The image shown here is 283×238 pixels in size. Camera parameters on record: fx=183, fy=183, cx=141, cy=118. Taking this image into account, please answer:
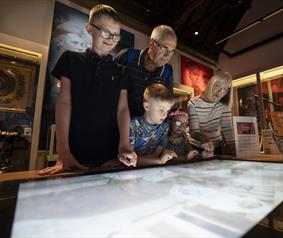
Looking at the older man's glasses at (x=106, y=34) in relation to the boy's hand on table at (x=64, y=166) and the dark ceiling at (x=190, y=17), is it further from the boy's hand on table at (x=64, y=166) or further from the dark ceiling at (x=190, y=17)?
the dark ceiling at (x=190, y=17)

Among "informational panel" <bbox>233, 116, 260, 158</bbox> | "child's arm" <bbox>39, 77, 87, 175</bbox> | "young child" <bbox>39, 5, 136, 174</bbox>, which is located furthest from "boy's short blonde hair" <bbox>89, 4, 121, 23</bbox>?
"informational panel" <bbox>233, 116, 260, 158</bbox>

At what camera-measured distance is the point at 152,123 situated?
0.96m

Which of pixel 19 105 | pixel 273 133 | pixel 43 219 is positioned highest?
pixel 19 105

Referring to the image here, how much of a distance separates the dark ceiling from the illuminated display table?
2.47m

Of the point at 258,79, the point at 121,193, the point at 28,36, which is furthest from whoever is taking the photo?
the point at 258,79

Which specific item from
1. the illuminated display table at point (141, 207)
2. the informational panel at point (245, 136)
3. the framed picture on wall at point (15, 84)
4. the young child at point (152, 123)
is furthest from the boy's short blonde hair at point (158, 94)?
the framed picture on wall at point (15, 84)

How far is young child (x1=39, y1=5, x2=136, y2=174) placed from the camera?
78 centimetres

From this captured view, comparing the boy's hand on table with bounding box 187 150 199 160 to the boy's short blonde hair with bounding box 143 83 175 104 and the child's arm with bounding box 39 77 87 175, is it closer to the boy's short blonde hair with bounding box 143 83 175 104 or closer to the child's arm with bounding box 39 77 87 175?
the boy's short blonde hair with bounding box 143 83 175 104

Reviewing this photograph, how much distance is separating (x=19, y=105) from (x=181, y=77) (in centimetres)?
245

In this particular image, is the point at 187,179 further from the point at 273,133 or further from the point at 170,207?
the point at 273,133

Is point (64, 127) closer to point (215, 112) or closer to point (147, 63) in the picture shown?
point (147, 63)

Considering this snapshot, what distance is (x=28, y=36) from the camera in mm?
1873

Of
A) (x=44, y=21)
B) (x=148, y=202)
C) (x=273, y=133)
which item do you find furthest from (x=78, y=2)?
(x=148, y=202)

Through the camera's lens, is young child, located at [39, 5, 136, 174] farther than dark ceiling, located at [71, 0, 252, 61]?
No
